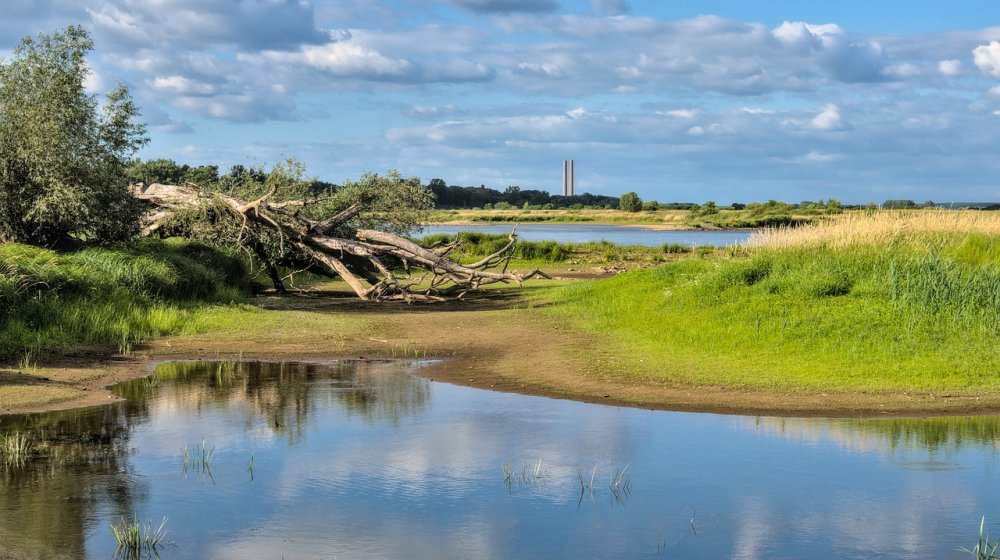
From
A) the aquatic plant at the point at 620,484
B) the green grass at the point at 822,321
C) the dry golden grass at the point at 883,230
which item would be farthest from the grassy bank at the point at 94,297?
the dry golden grass at the point at 883,230

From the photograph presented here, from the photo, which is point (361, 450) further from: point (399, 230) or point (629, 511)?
point (399, 230)

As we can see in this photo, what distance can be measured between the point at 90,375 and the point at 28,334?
2.43m

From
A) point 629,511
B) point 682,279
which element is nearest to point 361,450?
point 629,511

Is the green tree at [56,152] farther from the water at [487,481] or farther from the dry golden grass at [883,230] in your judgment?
the dry golden grass at [883,230]

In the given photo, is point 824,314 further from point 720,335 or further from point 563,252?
point 563,252

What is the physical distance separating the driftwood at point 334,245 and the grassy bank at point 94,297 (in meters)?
2.80

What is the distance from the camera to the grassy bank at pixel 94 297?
17938 mm

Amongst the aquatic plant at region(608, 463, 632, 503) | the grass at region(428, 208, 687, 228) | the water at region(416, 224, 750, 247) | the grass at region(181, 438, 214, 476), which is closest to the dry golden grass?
the aquatic plant at region(608, 463, 632, 503)

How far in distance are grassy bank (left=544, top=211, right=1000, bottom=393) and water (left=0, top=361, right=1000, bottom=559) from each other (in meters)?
2.47

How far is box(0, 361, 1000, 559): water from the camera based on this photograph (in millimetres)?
8203

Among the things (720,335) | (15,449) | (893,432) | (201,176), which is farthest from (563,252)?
(15,449)

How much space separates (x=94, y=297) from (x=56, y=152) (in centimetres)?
494

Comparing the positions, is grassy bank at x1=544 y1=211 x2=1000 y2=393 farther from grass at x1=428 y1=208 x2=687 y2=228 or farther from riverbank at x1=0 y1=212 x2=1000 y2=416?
grass at x1=428 y1=208 x2=687 y2=228

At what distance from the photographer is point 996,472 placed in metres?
10.4
